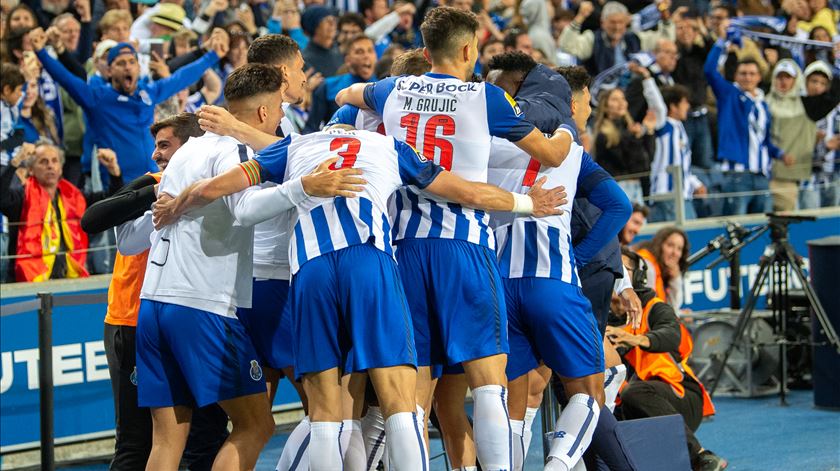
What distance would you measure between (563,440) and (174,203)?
2228mm

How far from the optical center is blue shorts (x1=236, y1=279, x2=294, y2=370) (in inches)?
241

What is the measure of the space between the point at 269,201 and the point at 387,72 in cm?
478

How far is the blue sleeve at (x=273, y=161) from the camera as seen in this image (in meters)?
5.60

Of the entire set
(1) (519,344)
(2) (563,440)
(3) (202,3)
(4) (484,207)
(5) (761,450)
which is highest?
(3) (202,3)

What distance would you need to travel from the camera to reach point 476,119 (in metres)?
5.80

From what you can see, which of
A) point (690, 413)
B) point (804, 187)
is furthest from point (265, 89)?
point (804, 187)

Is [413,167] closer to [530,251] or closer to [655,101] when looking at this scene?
[530,251]

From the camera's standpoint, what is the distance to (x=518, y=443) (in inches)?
248

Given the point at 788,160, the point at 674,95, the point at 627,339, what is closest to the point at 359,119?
the point at 627,339

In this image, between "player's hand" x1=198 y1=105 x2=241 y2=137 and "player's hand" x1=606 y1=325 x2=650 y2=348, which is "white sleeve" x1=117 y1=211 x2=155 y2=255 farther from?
"player's hand" x1=606 y1=325 x2=650 y2=348

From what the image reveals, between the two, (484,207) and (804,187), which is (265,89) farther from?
(804,187)

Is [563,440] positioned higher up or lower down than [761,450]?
higher up

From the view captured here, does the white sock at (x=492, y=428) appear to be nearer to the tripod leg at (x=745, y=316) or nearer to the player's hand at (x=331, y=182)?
the player's hand at (x=331, y=182)

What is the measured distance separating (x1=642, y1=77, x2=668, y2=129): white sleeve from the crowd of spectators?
2 centimetres
